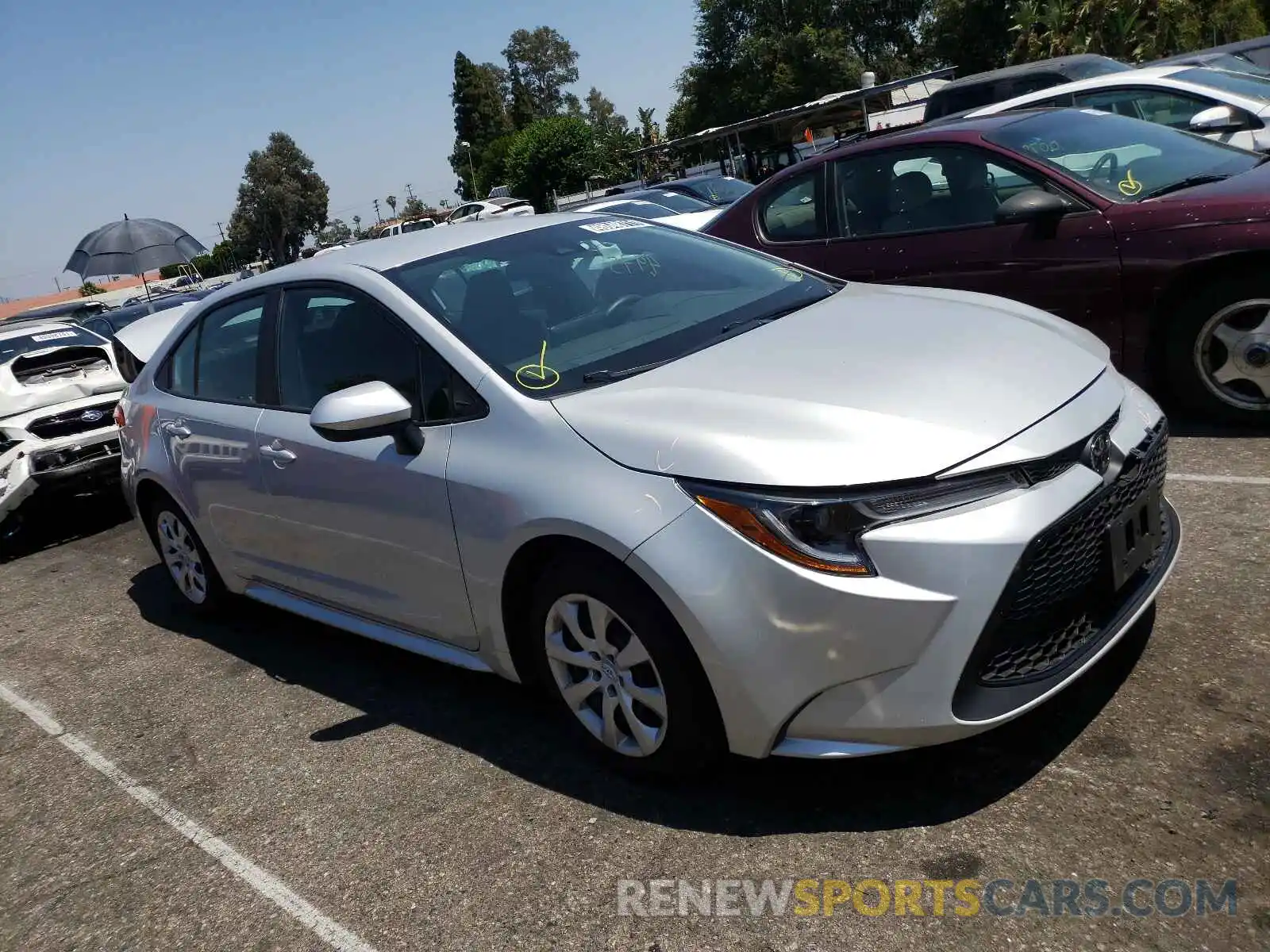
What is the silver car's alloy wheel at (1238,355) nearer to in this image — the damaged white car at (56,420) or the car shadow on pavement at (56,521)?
the damaged white car at (56,420)

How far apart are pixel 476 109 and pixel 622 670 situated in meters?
105

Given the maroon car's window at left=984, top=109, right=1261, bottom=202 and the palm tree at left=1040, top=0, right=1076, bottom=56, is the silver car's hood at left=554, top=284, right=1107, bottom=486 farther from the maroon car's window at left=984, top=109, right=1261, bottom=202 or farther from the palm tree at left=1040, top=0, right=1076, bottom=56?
the palm tree at left=1040, top=0, right=1076, bottom=56

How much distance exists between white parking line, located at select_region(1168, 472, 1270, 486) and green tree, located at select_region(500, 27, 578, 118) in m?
104

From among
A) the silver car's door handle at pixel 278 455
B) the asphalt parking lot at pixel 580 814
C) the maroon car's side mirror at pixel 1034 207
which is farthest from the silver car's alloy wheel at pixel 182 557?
the maroon car's side mirror at pixel 1034 207

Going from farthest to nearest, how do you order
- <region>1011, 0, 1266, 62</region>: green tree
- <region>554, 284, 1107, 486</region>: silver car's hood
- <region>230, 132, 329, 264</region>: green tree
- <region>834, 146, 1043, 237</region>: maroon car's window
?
1. <region>230, 132, 329, 264</region>: green tree
2. <region>1011, 0, 1266, 62</region>: green tree
3. <region>834, 146, 1043, 237</region>: maroon car's window
4. <region>554, 284, 1107, 486</region>: silver car's hood

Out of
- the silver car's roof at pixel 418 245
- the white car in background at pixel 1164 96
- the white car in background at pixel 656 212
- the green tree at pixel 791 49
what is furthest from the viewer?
the green tree at pixel 791 49

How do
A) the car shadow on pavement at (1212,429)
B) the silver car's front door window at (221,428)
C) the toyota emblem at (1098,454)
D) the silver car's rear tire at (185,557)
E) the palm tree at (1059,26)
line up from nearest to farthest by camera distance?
the toyota emblem at (1098,454) < the silver car's front door window at (221,428) < the car shadow on pavement at (1212,429) < the silver car's rear tire at (185,557) < the palm tree at (1059,26)

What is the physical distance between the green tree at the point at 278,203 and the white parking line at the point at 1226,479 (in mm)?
96474

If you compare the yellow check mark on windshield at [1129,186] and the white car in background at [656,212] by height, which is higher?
the yellow check mark on windshield at [1129,186]

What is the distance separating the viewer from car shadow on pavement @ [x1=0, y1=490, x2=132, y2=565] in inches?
306

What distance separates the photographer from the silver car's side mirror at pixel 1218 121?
6.98 m

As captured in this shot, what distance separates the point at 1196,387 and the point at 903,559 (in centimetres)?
308

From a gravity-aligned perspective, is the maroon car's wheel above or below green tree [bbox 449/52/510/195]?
below

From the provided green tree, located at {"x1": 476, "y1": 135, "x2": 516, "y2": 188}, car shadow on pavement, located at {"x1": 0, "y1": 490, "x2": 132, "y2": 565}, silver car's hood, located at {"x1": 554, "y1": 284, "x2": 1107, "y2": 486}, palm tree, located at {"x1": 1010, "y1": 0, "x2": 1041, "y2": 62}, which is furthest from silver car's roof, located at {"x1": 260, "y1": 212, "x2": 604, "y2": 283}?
green tree, located at {"x1": 476, "y1": 135, "x2": 516, "y2": 188}
